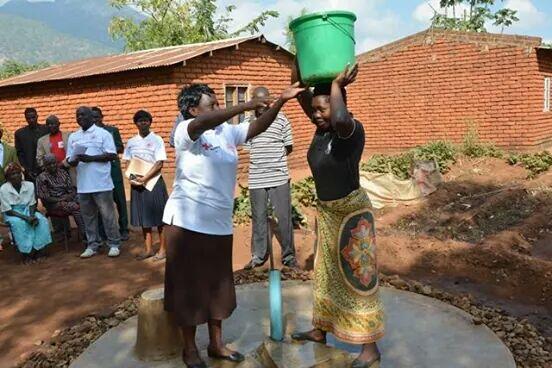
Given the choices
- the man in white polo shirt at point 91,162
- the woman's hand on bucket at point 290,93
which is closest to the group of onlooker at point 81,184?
the man in white polo shirt at point 91,162

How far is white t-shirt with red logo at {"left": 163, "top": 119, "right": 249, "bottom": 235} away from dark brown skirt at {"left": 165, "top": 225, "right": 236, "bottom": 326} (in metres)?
0.07

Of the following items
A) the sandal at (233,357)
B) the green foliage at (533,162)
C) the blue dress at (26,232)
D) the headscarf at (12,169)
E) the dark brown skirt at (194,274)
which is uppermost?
the headscarf at (12,169)

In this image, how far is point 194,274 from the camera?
297 cm

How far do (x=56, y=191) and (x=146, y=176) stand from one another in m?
1.62

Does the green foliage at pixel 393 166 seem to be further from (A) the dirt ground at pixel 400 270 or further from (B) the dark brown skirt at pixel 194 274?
(B) the dark brown skirt at pixel 194 274

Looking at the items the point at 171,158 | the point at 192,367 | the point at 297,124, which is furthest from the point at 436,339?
the point at 297,124

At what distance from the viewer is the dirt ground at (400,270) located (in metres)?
4.29

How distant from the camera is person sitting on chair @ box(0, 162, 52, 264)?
597 cm

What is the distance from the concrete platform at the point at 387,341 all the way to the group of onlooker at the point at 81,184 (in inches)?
77.2

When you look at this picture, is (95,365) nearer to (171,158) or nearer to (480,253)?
(480,253)

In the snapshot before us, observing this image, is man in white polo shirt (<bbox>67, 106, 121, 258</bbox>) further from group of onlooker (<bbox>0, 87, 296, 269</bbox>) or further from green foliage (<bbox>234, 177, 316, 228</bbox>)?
green foliage (<bbox>234, 177, 316, 228</bbox>)

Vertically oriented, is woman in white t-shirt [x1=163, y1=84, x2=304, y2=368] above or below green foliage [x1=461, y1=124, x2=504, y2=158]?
above

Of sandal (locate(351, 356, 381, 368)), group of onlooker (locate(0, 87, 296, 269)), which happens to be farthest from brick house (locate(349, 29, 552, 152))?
sandal (locate(351, 356, 381, 368))

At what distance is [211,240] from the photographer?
2.95 metres
